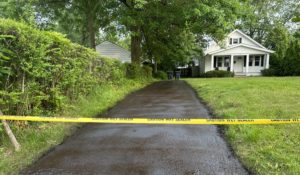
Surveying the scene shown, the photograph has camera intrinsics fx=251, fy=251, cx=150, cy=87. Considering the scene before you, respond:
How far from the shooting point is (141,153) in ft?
13.2

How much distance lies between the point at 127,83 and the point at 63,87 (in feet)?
26.1

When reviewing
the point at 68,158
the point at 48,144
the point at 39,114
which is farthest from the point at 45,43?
the point at 68,158

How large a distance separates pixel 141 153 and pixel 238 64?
30233 mm

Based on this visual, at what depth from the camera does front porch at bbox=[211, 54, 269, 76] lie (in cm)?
3014

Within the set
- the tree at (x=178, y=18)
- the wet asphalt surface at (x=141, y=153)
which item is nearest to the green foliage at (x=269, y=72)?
the tree at (x=178, y=18)

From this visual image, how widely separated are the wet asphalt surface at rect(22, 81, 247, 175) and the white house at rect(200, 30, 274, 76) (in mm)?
25642

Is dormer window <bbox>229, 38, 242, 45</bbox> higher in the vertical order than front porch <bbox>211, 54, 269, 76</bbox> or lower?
higher

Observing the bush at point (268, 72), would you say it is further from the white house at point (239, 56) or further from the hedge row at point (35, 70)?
the hedge row at point (35, 70)

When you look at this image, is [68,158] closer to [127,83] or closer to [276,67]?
[127,83]

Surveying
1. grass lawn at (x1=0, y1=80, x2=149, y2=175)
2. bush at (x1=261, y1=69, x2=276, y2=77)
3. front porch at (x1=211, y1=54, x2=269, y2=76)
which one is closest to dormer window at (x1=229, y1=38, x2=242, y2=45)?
front porch at (x1=211, y1=54, x2=269, y2=76)

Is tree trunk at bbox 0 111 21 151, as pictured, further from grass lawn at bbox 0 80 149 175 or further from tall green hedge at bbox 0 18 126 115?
tall green hedge at bbox 0 18 126 115

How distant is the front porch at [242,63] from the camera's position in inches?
1187

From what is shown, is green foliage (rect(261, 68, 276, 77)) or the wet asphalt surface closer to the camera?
the wet asphalt surface

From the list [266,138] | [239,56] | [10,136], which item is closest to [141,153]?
[10,136]
